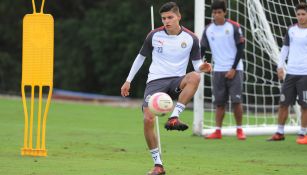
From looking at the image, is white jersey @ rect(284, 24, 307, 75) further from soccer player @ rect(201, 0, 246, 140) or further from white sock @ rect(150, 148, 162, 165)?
white sock @ rect(150, 148, 162, 165)

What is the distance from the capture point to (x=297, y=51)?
12484 mm

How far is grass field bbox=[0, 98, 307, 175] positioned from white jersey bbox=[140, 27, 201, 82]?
1115 mm

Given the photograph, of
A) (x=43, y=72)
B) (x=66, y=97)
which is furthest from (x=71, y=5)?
(x=43, y=72)

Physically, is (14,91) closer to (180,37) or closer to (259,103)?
(259,103)

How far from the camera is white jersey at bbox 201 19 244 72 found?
→ 13.2 metres

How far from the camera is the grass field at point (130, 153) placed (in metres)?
9.03

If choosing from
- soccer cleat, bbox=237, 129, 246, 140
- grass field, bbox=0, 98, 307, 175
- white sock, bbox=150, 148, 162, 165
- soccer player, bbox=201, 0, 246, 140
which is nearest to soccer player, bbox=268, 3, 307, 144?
grass field, bbox=0, 98, 307, 175

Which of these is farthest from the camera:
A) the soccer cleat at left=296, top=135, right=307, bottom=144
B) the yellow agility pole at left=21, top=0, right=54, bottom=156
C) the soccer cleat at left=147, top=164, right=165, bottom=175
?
the soccer cleat at left=296, top=135, right=307, bottom=144

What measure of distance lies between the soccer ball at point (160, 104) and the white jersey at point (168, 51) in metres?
0.75

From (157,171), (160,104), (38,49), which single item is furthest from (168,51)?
(38,49)

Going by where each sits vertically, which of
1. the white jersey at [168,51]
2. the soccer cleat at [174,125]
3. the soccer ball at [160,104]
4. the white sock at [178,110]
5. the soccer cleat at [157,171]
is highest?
the white jersey at [168,51]

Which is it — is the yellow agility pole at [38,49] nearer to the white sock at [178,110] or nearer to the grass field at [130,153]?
the grass field at [130,153]

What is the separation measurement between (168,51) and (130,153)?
7.20 ft

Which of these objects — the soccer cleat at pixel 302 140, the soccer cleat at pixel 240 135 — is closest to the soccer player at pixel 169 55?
the soccer cleat at pixel 302 140
